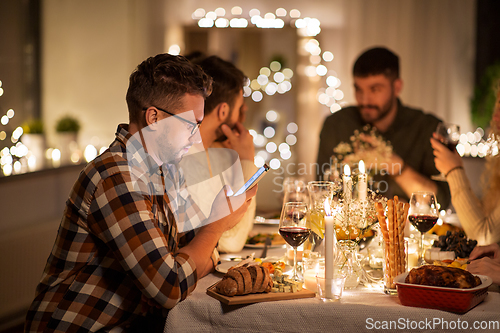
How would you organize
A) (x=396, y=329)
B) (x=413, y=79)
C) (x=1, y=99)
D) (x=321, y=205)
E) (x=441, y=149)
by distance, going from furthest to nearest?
(x=413, y=79), (x=1, y=99), (x=441, y=149), (x=321, y=205), (x=396, y=329)

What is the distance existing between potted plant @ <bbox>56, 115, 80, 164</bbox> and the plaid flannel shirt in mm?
2975

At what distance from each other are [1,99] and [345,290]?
2961 mm

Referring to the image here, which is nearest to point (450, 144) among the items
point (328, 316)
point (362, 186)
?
point (362, 186)

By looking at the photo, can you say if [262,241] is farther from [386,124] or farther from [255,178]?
[386,124]

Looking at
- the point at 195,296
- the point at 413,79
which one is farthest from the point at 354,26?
the point at 195,296

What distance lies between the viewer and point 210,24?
5066 mm

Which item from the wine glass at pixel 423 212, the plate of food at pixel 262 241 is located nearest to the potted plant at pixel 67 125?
the plate of food at pixel 262 241

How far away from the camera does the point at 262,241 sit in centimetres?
Answer: 190

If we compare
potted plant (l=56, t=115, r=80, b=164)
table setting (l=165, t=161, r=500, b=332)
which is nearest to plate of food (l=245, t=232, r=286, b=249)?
table setting (l=165, t=161, r=500, b=332)

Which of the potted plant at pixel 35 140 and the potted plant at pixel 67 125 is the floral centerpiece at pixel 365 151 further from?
the potted plant at pixel 67 125

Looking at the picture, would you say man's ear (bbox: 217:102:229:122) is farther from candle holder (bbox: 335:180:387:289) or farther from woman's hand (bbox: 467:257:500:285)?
woman's hand (bbox: 467:257:500:285)

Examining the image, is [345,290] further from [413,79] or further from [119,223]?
[413,79]

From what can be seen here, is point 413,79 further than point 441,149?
Yes

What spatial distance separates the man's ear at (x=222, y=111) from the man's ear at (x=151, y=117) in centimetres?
78
